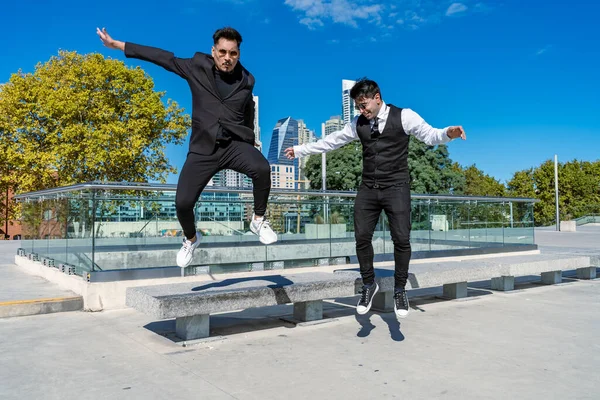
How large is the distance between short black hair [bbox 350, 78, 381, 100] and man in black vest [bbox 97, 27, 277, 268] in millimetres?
959

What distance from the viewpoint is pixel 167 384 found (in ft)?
11.1

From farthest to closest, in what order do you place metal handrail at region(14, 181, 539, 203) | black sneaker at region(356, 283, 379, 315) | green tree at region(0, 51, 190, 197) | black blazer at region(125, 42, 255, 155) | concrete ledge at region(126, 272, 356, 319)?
green tree at region(0, 51, 190, 197) → metal handrail at region(14, 181, 539, 203) → black sneaker at region(356, 283, 379, 315) → concrete ledge at region(126, 272, 356, 319) → black blazer at region(125, 42, 255, 155)

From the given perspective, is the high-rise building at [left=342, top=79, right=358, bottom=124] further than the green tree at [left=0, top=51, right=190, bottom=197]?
No

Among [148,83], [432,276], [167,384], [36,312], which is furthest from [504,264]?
[148,83]

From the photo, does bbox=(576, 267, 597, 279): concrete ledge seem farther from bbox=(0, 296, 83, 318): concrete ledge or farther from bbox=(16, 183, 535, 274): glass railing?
bbox=(0, 296, 83, 318): concrete ledge

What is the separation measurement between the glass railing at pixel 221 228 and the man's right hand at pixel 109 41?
3.34m

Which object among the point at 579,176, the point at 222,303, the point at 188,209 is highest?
the point at 579,176

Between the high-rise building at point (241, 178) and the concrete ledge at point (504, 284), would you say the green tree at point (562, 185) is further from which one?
the concrete ledge at point (504, 284)

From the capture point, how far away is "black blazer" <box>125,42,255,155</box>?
3926 mm

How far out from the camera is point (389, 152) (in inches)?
171

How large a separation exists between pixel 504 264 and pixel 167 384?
5233mm

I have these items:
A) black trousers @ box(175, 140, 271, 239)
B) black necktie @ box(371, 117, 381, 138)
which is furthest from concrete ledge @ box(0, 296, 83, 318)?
black necktie @ box(371, 117, 381, 138)

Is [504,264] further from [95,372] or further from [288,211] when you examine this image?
[95,372]

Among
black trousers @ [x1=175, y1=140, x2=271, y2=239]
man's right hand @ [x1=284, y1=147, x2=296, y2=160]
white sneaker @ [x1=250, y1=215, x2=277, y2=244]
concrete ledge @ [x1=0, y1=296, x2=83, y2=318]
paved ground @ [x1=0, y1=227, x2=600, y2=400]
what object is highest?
man's right hand @ [x1=284, y1=147, x2=296, y2=160]
